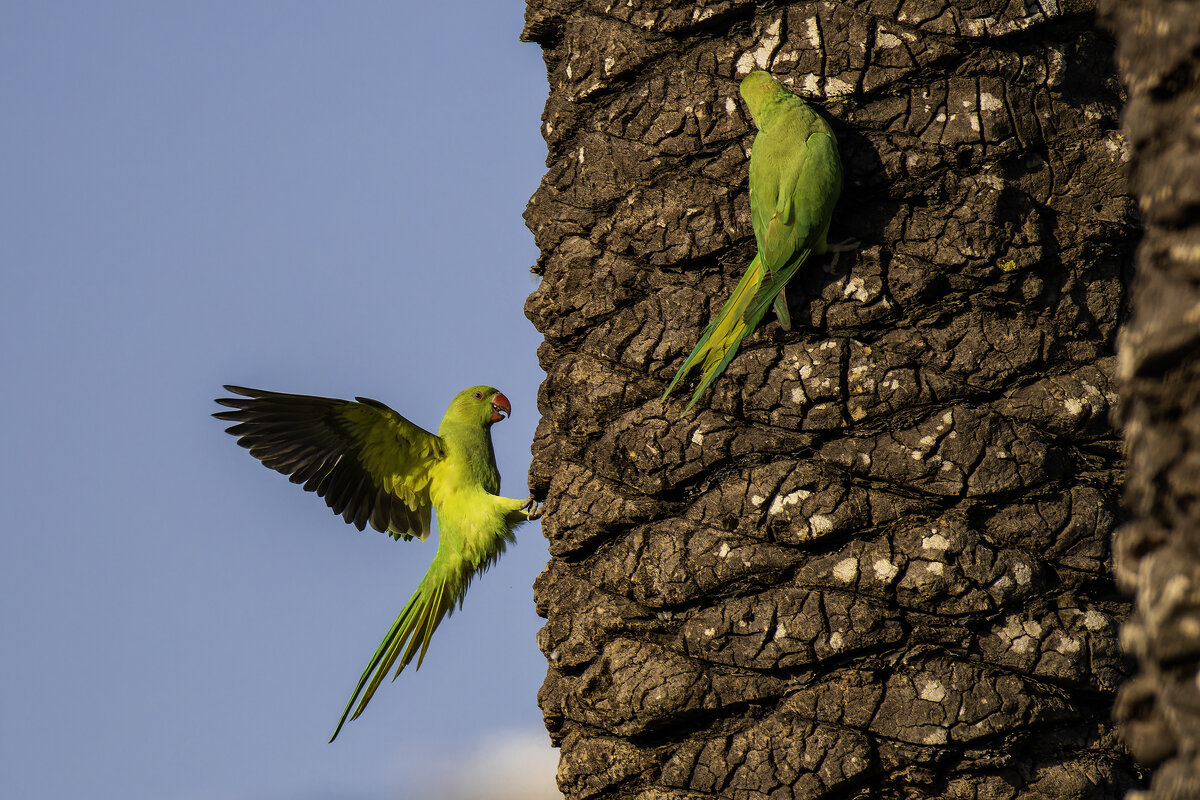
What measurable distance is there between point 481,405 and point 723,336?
3870mm

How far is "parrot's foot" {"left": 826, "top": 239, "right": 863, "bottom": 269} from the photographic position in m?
2.92

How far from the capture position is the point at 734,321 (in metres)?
2.91

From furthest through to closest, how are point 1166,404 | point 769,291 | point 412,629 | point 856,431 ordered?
point 412,629 → point 769,291 → point 856,431 → point 1166,404

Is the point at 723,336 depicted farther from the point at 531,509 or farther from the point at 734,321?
the point at 531,509

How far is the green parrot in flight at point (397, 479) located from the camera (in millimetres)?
5598

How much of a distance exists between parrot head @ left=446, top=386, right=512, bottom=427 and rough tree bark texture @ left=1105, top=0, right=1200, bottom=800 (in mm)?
5500

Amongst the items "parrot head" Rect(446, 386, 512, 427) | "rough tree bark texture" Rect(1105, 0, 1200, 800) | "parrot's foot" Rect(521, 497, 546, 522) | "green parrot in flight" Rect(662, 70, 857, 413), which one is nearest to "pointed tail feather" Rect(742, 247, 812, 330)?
"green parrot in flight" Rect(662, 70, 857, 413)

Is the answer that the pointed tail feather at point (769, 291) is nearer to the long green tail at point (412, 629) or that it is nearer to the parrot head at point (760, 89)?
the parrot head at point (760, 89)

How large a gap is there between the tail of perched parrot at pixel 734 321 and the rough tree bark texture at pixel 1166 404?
163 centimetres

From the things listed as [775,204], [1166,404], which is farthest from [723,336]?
[1166,404]

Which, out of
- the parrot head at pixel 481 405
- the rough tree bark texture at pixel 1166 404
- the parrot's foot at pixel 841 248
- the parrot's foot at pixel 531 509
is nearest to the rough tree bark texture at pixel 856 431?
the parrot's foot at pixel 841 248

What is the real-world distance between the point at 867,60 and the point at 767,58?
270 mm

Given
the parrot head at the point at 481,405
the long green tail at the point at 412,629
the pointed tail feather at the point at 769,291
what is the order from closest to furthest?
the pointed tail feather at the point at 769,291 → the long green tail at the point at 412,629 → the parrot head at the point at 481,405

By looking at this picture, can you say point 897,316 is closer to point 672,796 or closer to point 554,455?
point 554,455
